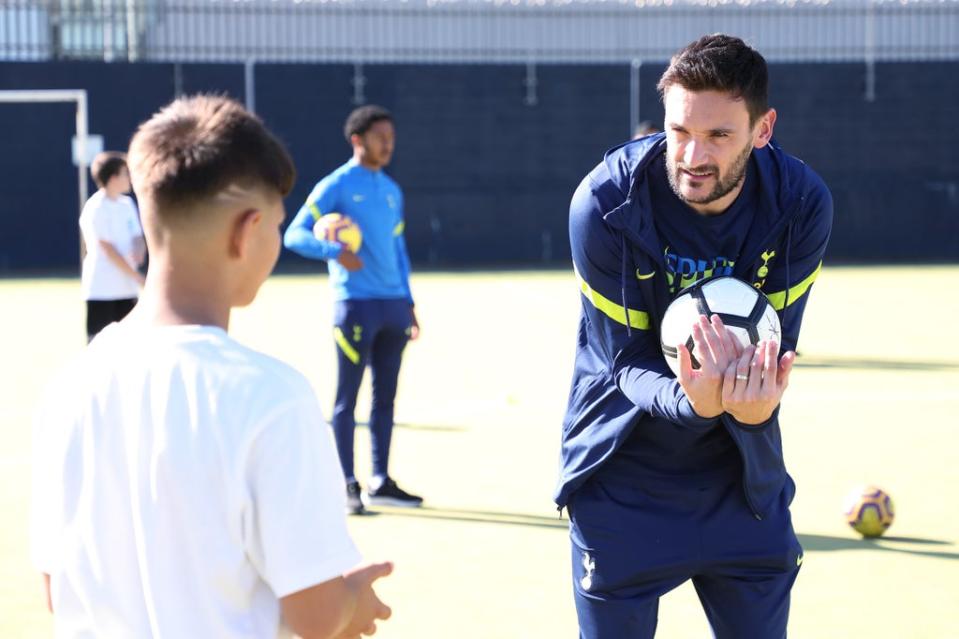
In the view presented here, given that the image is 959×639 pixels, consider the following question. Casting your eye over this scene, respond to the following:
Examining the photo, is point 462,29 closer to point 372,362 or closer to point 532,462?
point 532,462

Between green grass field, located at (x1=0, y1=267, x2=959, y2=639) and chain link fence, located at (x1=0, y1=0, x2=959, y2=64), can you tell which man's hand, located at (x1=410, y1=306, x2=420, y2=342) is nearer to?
green grass field, located at (x1=0, y1=267, x2=959, y2=639)

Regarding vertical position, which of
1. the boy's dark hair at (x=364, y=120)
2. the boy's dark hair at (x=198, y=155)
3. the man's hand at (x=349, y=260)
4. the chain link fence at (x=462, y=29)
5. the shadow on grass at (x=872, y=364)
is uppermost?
the chain link fence at (x=462, y=29)

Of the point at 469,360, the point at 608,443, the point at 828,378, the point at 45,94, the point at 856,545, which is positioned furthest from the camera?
the point at 45,94

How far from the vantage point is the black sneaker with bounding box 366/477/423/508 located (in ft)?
24.5

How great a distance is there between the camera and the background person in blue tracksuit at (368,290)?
7492 mm

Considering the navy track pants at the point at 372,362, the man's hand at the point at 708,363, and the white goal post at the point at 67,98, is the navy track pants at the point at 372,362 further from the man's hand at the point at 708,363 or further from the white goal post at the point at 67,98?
the white goal post at the point at 67,98

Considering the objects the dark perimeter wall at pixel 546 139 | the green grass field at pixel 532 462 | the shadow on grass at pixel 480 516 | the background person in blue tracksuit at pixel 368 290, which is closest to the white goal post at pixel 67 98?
the dark perimeter wall at pixel 546 139

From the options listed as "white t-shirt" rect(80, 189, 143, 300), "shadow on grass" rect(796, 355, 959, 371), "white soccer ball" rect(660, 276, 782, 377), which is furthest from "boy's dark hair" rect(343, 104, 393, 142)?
"shadow on grass" rect(796, 355, 959, 371)

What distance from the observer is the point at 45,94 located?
2355 centimetres

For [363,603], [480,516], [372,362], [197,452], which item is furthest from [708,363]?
[372,362]

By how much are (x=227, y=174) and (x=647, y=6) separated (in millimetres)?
25302

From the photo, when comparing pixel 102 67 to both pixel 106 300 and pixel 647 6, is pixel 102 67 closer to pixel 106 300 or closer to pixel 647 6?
pixel 647 6

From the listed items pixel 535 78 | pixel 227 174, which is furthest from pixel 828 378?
pixel 535 78

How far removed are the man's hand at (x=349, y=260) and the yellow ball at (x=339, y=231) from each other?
26mm
